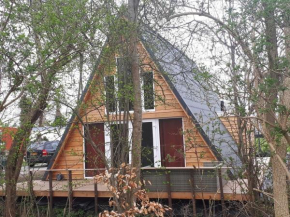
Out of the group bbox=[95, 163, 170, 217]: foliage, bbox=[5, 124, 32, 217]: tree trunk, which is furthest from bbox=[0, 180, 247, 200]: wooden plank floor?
bbox=[95, 163, 170, 217]: foliage

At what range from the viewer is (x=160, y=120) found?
10133mm

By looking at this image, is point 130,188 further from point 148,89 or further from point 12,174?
point 12,174

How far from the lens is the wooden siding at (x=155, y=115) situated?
7062 mm

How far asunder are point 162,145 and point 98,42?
4560 millimetres

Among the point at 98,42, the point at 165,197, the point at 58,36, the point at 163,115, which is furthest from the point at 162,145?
the point at 58,36

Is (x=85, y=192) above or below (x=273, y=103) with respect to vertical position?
below

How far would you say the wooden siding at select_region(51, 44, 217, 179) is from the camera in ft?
23.2

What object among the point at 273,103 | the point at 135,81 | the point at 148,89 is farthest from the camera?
the point at 148,89

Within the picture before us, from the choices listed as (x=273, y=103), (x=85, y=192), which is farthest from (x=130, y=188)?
(x=85, y=192)

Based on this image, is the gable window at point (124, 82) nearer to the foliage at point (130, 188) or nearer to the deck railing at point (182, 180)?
the deck railing at point (182, 180)

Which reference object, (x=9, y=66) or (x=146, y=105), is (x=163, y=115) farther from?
(x=9, y=66)

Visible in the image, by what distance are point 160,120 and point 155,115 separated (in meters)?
0.26

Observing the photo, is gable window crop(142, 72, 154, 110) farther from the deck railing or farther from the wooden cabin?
the deck railing

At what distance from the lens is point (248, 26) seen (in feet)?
16.8
